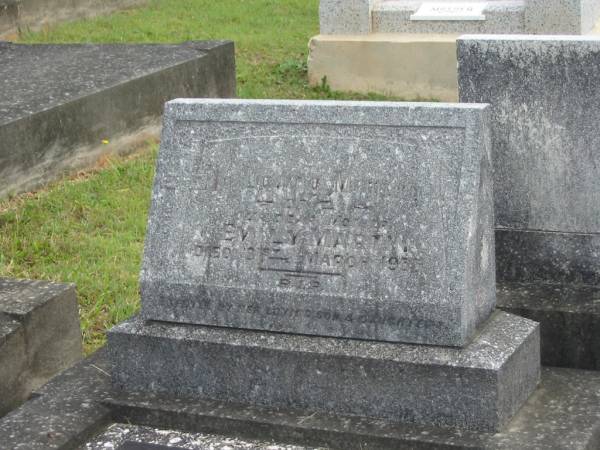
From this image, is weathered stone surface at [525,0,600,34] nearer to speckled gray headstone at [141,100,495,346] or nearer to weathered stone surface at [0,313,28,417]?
speckled gray headstone at [141,100,495,346]

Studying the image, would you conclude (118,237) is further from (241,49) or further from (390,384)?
(241,49)

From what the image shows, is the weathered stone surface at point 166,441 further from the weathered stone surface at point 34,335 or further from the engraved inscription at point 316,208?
the weathered stone surface at point 34,335

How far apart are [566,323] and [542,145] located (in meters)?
0.57

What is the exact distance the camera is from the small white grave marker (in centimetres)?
802

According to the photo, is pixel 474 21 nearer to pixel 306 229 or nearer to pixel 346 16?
pixel 346 16

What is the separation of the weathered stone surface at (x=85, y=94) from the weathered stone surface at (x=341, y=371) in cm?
262

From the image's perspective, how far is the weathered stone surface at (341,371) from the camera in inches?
120

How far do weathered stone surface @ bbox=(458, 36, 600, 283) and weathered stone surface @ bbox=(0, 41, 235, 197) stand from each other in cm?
280

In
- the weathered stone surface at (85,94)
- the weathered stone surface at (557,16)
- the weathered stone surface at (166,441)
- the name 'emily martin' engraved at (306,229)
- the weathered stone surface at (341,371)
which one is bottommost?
the weathered stone surface at (166,441)

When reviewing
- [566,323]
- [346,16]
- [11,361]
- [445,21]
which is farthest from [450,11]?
[11,361]

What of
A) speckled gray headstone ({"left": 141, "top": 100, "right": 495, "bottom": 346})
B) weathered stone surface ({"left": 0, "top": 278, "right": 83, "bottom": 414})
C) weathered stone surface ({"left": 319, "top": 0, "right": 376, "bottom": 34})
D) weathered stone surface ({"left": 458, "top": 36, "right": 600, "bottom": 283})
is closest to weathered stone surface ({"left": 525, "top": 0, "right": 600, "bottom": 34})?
weathered stone surface ({"left": 319, "top": 0, "right": 376, "bottom": 34})

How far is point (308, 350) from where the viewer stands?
3184 mm

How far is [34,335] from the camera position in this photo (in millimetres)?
3863

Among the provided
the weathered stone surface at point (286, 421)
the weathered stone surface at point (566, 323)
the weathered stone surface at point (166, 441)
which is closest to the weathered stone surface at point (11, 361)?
the weathered stone surface at point (286, 421)
